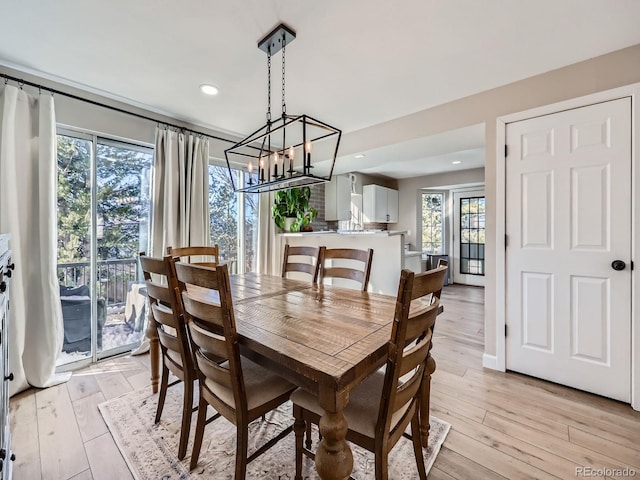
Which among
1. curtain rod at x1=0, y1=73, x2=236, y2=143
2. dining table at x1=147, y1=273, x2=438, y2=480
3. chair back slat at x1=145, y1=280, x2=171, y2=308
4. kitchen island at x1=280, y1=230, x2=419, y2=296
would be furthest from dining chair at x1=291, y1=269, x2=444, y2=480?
curtain rod at x1=0, y1=73, x2=236, y2=143

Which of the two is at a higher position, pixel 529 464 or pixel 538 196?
pixel 538 196

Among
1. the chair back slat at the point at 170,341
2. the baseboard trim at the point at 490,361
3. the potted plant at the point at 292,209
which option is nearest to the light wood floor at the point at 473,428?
the baseboard trim at the point at 490,361

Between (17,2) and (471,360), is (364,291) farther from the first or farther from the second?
(17,2)

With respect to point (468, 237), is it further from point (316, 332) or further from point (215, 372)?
Answer: point (215, 372)

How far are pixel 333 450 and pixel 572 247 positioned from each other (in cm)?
237

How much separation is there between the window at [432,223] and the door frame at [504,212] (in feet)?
13.2

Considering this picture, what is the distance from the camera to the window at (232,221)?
3.61m

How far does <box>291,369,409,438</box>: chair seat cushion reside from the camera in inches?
42.6

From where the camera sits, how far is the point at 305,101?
8.90 feet

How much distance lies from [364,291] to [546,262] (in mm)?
1545

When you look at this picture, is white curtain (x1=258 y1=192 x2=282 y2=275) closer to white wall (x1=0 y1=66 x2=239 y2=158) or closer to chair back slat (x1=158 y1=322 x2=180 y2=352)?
white wall (x1=0 y1=66 x2=239 y2=158)

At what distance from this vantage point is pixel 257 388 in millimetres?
1315

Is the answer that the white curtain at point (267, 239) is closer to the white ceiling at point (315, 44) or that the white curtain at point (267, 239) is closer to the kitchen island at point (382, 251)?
the kitchen island at point (382, 251)

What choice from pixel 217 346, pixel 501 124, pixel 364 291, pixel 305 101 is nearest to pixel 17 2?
pixel 305 101
